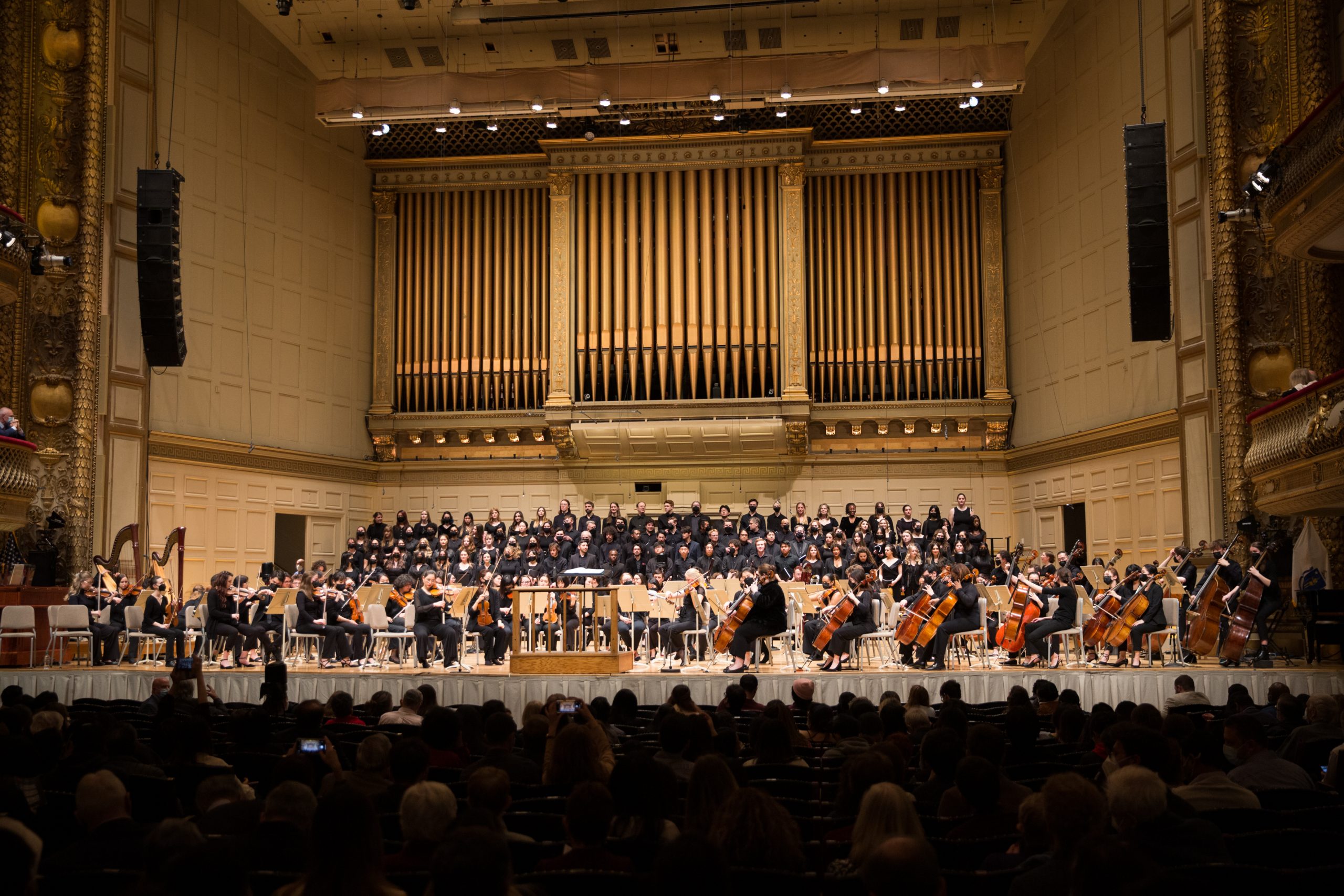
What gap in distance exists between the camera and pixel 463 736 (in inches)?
220

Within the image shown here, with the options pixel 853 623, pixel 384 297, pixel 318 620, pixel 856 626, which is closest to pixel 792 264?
pixel 384 297

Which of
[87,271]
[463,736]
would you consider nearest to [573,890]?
[463,736]

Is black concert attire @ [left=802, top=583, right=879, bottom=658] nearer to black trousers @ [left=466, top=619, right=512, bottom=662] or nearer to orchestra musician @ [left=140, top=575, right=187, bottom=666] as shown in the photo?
black trousers @ [left=466, top=619, right=512, bottom=662]

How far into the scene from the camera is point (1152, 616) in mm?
10930

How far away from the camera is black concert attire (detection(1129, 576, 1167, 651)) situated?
35.7 ft

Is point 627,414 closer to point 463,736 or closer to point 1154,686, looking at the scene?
point 1154,686

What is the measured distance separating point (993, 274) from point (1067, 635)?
7790 mm

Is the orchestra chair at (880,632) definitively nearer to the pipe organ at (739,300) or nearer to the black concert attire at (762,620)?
the black concert attire at (762,620)

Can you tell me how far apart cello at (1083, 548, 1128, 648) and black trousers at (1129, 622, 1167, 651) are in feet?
0.72

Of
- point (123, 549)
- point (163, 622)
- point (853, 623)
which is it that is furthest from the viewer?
point (123, 549)

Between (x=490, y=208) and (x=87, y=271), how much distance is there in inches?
274

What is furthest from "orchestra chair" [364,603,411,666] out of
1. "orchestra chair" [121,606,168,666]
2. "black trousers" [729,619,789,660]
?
"black trousers" [729,619,789,660]

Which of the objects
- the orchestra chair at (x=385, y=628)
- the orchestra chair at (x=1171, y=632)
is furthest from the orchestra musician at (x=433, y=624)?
the orchestra chair at (x=1171, y=632)

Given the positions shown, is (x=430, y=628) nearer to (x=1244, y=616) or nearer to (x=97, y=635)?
(x=97, y=635)
